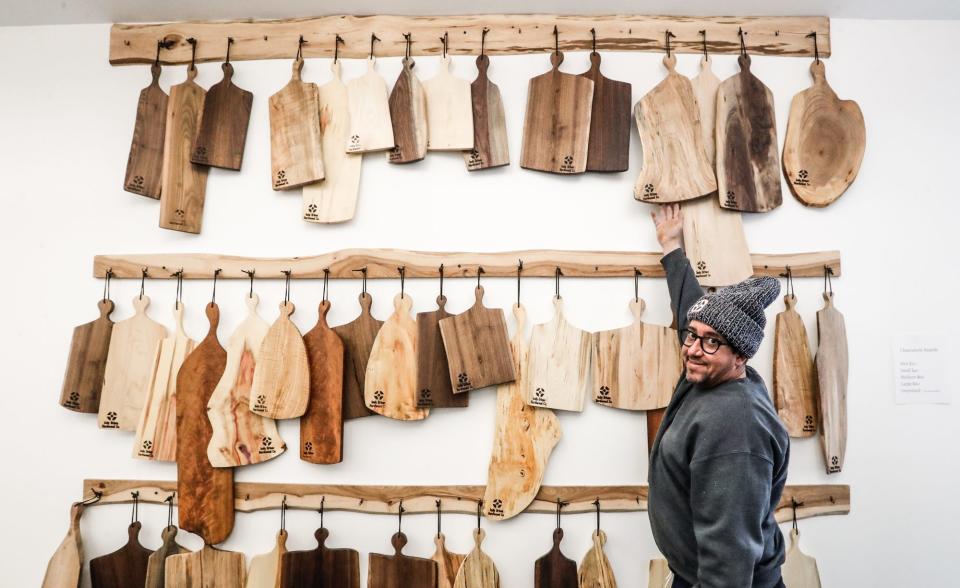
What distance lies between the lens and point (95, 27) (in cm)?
202

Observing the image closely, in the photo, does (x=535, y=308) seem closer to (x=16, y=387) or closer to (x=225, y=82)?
(x=225, y=82)

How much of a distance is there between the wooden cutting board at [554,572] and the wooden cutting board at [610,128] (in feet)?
3.66

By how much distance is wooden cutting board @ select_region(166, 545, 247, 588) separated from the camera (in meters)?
1.80

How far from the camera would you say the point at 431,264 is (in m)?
1.88

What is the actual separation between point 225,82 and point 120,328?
815mm

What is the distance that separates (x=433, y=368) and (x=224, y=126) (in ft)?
3.23

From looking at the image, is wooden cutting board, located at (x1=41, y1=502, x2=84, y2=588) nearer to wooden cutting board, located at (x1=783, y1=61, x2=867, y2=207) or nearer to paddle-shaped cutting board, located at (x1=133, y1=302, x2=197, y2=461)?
paddle-shaped cutting board, located at (x1=133, y1=302, x2=197, y2=461)

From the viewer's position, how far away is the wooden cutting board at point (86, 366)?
1.87 meters

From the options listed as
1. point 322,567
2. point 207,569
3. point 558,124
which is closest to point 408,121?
point 558,124

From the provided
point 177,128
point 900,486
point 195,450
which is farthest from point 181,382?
point 900,486

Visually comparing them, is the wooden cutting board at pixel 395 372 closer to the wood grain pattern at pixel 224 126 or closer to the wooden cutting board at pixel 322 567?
the wooden cutting board at pixel 322 567

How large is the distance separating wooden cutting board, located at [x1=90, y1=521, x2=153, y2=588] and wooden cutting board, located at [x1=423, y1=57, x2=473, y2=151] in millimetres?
1462

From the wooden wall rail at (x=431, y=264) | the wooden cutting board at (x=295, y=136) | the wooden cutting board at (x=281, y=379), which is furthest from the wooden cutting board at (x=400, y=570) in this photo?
the wooden cutting board at (x=295, y=136)

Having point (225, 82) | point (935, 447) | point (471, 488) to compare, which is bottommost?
point (471, 488)
